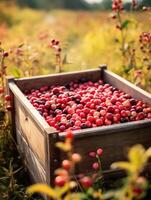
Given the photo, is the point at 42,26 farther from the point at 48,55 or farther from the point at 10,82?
the point at 10,82

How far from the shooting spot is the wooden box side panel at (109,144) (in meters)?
2.89

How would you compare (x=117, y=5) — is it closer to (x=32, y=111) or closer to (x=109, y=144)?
(x=32, y=111)

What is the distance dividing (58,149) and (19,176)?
80 centimetres

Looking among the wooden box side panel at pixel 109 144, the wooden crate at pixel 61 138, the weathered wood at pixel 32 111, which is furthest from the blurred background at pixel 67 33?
the wooden box side panel at pixel 109 144

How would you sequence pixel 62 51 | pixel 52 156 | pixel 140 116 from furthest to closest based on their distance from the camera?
pixel 62 51, pixel 140 116, pixel 52 156

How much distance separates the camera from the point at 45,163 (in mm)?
2895

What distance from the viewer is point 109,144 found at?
2.95m

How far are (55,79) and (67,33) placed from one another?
4914 mm

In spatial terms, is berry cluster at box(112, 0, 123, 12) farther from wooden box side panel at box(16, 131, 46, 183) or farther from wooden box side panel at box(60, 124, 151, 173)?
wooden box side panel at box(60, 124, 151, 173)

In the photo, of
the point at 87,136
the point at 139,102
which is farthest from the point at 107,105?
the point at 87,136

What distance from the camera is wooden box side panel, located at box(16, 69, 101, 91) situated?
3955 millimetres

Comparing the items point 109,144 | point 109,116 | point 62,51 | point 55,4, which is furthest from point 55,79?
point 55,4

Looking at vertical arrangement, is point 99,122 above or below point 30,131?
above

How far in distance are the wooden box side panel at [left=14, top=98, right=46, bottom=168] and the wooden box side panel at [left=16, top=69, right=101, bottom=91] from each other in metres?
0.27
